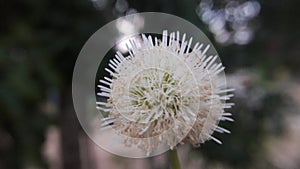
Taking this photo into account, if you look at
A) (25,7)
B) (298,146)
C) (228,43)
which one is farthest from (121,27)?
(298,146)

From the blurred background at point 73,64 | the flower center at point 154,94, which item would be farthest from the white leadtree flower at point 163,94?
the blurred background at point 73,64

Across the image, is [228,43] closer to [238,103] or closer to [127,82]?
[238,103]

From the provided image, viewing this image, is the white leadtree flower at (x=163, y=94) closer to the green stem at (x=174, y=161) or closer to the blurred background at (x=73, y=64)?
the green stem at (x=174, y=161)

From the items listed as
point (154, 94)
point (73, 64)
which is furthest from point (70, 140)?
point (154, 94)

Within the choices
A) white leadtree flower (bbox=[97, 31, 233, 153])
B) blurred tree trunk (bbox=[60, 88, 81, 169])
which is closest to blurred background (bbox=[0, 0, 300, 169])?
blurred tree trunk (bbox=[60, 88, 81, 169])

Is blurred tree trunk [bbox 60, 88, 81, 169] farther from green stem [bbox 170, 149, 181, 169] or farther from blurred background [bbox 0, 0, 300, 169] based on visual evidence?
green stem [bbox 170, 149, 181, 169]

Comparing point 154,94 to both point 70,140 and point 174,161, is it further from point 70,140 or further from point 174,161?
point 70,140

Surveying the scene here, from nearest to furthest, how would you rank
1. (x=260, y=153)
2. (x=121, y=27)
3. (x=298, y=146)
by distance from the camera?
(x=121, y=27), (x=260, y=153), (x=298, y=146)
